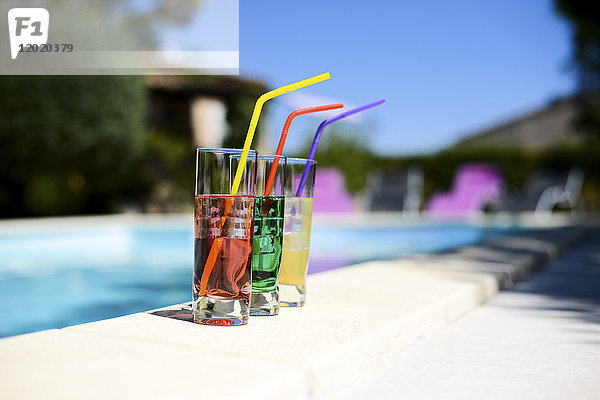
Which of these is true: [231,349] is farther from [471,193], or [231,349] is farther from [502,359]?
[471,193]

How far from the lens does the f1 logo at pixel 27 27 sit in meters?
10.5

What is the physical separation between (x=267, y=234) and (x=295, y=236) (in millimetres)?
238

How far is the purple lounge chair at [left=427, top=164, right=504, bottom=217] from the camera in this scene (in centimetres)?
1461

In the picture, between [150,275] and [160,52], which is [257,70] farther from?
[150,275]

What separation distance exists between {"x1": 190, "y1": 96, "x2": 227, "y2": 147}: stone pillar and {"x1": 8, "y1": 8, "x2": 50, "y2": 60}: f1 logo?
4.69 meters

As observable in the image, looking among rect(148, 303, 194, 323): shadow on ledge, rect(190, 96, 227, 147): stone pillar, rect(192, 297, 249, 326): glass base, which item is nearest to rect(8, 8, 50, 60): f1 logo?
rect(190, 96, 227, 147): stone pillar

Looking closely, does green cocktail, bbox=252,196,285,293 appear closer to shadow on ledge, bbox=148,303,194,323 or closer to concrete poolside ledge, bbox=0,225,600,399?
concrete poolside ledge, bbox=0,225,600,399

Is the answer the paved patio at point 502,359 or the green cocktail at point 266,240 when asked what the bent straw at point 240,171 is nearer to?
the green cocktail at point 266,240

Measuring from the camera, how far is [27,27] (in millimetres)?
11180

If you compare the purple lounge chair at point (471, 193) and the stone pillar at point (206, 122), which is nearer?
the purple lounge chair at point (471, 193)

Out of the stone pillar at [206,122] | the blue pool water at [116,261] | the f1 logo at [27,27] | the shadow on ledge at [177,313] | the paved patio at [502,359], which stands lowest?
the blue pool water at [116,261]

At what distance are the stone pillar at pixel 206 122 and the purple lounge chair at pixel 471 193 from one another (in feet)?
18.8

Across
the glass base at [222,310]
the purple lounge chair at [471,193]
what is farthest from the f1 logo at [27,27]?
the glass base at [222,310]

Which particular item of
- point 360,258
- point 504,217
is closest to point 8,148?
point 360,258
